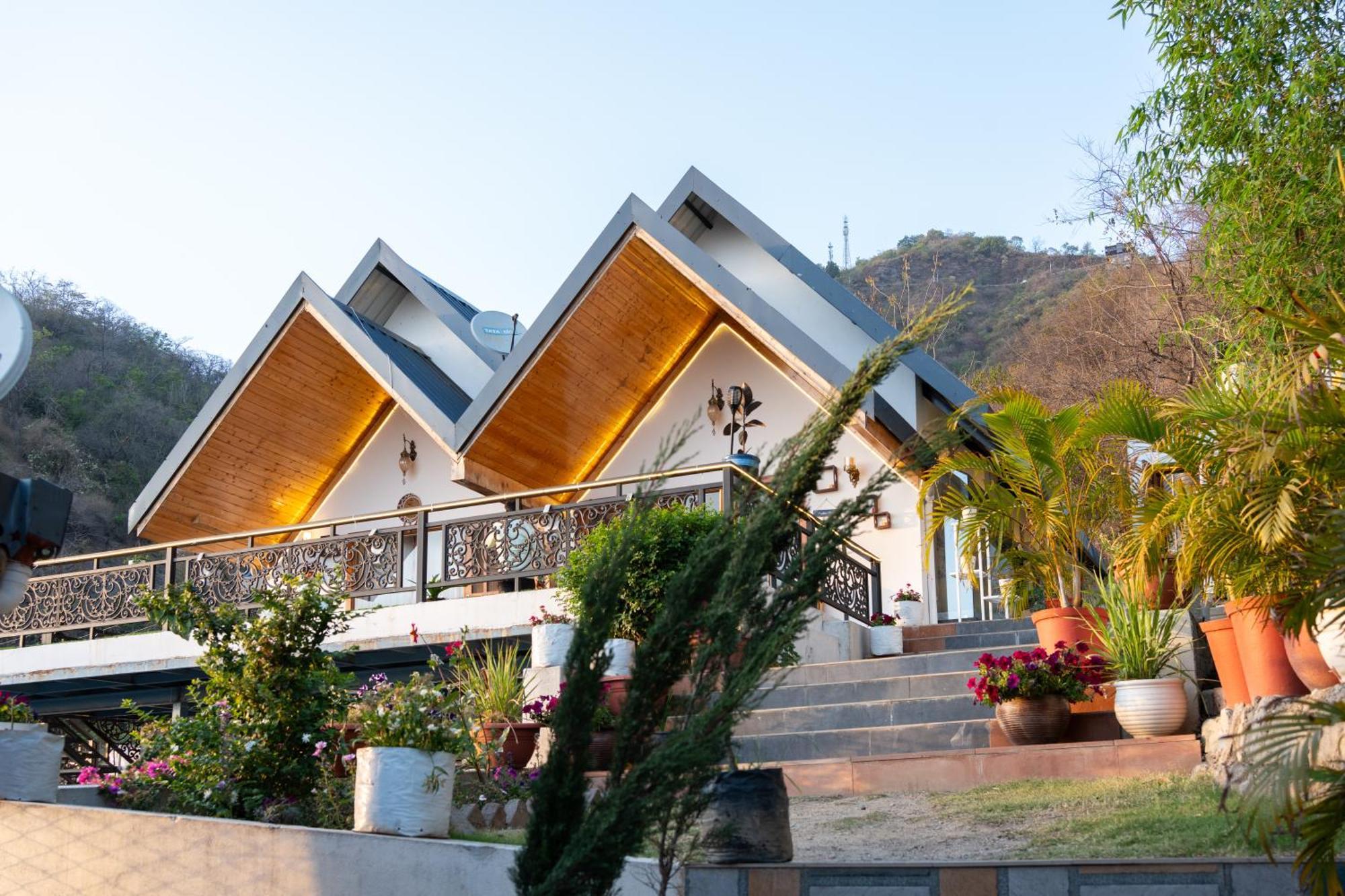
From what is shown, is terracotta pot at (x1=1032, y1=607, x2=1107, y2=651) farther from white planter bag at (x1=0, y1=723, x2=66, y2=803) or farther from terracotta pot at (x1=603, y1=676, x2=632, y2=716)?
white planter bag at (x1=0, y1=723, x2=66, y2=803)

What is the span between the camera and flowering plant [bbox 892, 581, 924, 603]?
44.4 feet

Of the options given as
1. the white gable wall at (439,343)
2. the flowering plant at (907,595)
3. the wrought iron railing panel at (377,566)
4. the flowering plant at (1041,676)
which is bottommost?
the flowering plant at (1041,676)

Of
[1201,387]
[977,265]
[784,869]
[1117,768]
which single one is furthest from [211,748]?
[977,265]

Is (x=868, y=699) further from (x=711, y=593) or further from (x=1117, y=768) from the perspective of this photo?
(x=711, y=593)

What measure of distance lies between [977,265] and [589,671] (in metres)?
38.6

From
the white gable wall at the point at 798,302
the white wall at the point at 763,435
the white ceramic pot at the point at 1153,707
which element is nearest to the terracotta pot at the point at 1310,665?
the white ceramic pot at the point at 1153,707

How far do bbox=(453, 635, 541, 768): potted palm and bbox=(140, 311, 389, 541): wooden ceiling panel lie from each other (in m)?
6.56

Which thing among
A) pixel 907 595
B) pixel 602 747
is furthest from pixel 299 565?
pixel 602 747

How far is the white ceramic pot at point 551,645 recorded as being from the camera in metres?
9.68

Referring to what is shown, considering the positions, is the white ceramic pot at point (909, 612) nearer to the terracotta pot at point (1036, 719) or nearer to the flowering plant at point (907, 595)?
the flowering plant at point (907, 595)

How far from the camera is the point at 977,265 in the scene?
41.2 meters

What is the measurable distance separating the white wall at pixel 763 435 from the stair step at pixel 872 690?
4968mm

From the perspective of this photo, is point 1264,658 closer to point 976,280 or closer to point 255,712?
point 255,712

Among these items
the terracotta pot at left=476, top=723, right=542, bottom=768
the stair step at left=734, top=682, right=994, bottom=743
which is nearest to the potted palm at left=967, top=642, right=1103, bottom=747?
the stair step at left=734, top=682, right=994, bottom=743
